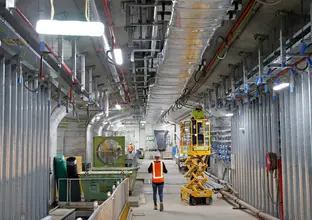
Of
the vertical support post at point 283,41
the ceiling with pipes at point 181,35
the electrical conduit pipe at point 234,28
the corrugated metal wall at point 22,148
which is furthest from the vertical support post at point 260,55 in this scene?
the corrugated metal wall at point 22,148

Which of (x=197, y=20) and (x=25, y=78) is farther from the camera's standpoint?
(x=25, y=78)

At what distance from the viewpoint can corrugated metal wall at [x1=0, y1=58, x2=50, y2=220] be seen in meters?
6.25

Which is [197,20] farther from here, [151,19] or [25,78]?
[25,78]

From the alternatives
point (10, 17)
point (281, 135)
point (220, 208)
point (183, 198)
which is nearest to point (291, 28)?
point (281, 135)

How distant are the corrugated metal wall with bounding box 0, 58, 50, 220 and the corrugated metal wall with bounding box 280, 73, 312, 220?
17.6ft

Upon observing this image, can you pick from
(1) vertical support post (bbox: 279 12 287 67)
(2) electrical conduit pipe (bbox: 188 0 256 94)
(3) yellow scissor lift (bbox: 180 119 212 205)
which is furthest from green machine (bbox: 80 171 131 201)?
(1) vertical support post (bbox: 279 12 287 67)

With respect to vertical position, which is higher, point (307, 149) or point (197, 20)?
point (197, 20)

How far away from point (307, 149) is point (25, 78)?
18.6 ft

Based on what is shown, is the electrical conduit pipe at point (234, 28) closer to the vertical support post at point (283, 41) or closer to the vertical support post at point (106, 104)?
the vertical support post at point (283, 41)

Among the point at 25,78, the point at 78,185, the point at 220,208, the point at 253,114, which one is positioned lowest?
the point at 220,208

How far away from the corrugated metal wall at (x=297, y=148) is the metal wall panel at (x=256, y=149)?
0.68 meters

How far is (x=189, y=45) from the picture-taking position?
6.11m

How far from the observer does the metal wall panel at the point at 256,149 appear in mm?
8531

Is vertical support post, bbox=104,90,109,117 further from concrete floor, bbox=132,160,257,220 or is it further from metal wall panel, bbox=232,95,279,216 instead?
metal wall panel, bbox=232,95,279,216
